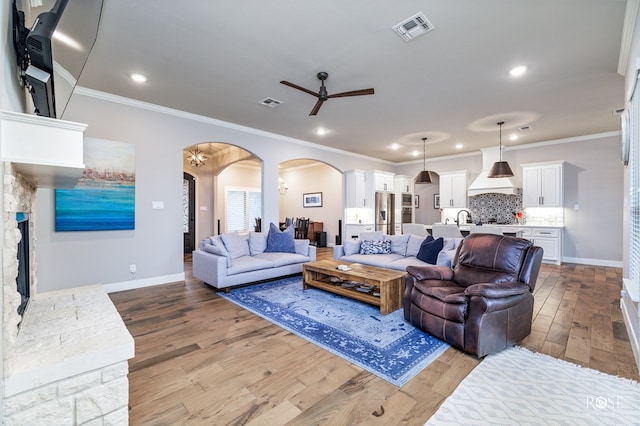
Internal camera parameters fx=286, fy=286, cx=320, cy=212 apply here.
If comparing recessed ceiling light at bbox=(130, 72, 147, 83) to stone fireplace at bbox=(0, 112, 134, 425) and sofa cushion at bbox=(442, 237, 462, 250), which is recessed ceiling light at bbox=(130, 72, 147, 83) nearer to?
stone fireplace at bbox=(0, 112, 134, 425)

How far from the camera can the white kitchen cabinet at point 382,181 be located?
800 centimetres

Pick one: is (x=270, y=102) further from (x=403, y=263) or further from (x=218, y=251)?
(x=403, y=263)

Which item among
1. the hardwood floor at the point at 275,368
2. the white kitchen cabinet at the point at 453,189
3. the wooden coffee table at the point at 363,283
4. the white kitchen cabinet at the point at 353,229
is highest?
the white kitchen cabinet at the point at 453,189

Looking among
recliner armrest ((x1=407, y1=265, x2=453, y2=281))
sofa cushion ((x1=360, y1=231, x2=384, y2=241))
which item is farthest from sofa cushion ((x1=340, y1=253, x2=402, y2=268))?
recliner armrest ((x1=407, y1=265, x2=453, y2=281))

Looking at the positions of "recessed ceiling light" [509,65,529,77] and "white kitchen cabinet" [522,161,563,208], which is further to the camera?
"white kitchen cabinet" [522,161,563,208]

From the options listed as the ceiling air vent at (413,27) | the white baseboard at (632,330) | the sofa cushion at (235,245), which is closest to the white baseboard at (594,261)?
the white baseboard at (632,330)

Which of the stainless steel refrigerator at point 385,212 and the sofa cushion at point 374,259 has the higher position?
the stainless steel refrigerator at point 385,212

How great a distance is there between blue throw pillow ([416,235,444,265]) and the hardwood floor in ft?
4.21

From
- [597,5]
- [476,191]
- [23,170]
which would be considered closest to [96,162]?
[23,170]

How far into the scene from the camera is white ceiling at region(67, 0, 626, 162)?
7.94 feet

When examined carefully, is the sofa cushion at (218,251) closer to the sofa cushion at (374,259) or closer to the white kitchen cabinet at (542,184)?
the sofa cushion at (374,259)

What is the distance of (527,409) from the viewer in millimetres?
1763

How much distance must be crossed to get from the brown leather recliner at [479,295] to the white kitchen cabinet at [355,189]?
4573mm

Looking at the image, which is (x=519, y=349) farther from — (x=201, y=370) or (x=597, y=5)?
(x=597, y=5)
